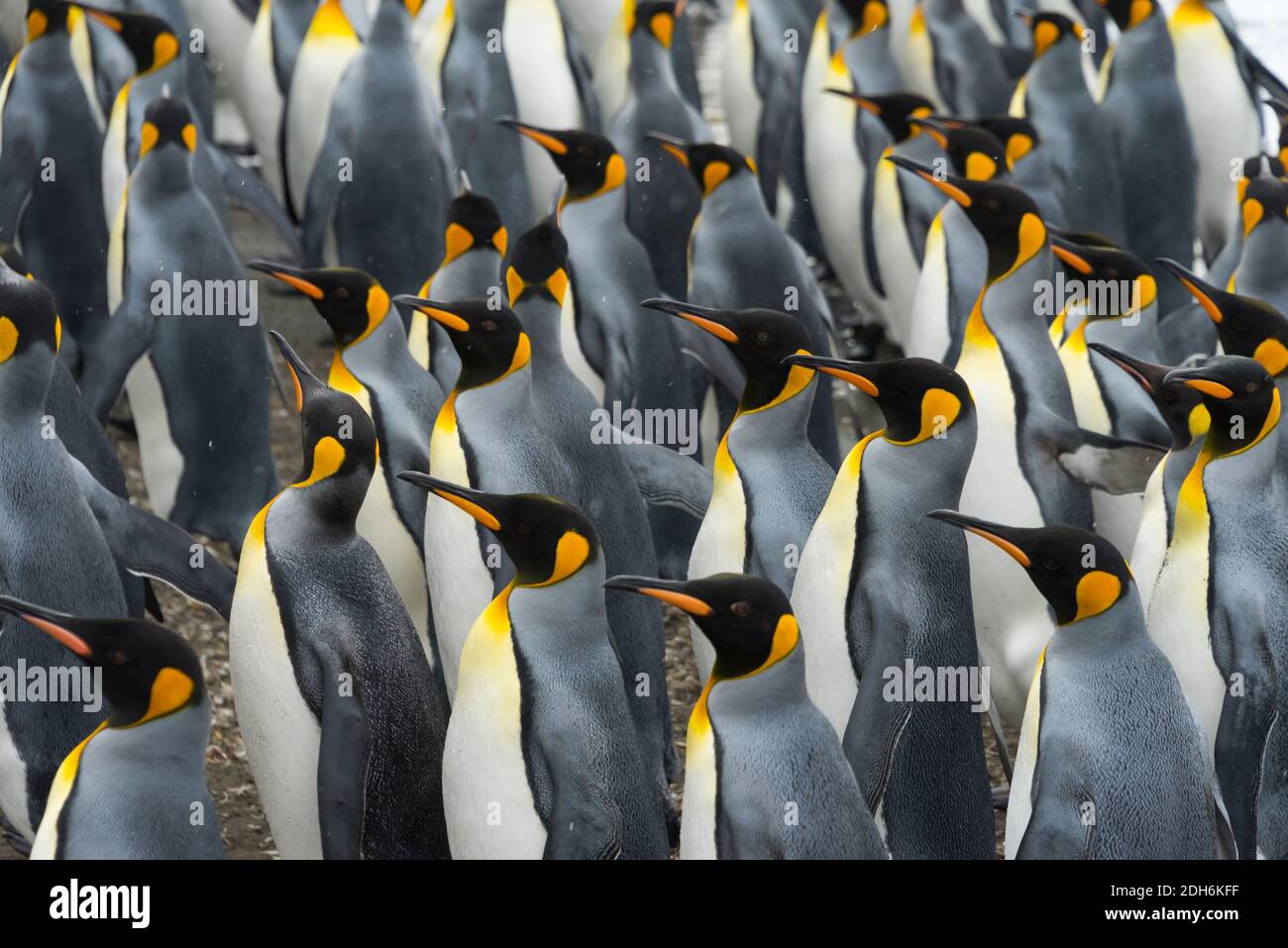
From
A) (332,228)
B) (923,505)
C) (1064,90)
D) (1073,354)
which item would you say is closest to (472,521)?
(923,505)

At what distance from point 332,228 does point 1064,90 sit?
2.23m

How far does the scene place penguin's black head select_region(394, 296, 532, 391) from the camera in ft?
10.4

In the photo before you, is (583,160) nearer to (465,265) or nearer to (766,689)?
(465,265)

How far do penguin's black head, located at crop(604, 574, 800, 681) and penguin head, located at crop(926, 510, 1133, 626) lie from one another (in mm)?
315

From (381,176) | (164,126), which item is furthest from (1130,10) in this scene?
(164,126)

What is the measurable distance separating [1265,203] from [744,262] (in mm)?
1188

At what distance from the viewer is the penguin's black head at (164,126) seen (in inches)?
159

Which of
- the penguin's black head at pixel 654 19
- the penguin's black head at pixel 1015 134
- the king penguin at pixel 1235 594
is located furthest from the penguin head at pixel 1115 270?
the penguin's black head at pixel 654 19

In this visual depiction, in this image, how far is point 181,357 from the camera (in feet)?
12.9

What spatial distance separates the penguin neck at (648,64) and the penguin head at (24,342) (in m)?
2.49

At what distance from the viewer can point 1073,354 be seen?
3914 mm

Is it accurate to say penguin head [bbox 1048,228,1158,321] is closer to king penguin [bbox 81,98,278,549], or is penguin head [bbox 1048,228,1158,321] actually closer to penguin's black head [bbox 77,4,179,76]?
king penguin [bbox 81,98,278,549]

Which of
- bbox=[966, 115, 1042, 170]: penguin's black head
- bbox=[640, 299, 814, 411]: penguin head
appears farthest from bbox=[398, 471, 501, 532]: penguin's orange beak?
Result: bbox=[966, 115, 1042, 170]: penguin's black head
